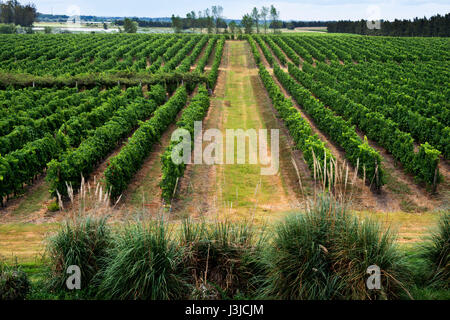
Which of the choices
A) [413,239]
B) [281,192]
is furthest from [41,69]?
[413,239]

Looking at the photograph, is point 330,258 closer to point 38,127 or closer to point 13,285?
point 13,285

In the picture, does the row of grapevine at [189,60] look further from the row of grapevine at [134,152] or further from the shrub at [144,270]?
the shrub at [144,270]

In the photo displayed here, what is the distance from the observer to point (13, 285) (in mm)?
7441

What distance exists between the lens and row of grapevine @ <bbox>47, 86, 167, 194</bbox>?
16969 millimetres

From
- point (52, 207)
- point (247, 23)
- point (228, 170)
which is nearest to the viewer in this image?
point (52, 207)

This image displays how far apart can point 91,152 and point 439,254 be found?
54.2 feet

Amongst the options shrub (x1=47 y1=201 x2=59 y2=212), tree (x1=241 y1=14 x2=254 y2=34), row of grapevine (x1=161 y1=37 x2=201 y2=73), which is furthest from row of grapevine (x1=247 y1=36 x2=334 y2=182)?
tree (x1=241 y1=14 x2=254 y2=34)

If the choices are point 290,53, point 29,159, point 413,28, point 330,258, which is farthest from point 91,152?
point 413,28

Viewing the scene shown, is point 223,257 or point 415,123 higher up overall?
point 415,123

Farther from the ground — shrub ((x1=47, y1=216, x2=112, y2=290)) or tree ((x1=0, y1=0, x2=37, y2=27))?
tree ((x1=0, y1=0, x2=37, y2=27))

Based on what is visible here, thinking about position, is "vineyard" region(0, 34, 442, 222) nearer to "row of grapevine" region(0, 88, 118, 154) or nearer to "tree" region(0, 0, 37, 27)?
"row of grapevine" region(0, 88, 118, 154)

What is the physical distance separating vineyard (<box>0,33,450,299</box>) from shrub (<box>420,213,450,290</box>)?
3.99 feet

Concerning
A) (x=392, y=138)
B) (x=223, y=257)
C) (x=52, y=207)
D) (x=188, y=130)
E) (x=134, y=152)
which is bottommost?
(x=52, y=207)

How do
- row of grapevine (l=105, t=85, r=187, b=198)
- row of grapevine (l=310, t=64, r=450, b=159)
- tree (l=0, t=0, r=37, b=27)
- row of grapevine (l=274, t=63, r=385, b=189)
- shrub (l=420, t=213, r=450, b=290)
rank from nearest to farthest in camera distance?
shrub (l=420, t=213, r=450, b=290) < row of grapevine (l=105, t=85, r=187, b=198) < row of grapevine (l=274, t=63, r=385, b=189) < row of grapevine (l=310, t=64, r=450, b=159) < tree (l=0, t=0, r=37, b=27)
